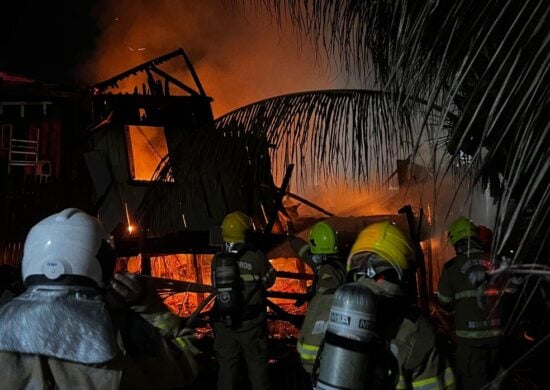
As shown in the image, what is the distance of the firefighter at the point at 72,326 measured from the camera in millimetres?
1664

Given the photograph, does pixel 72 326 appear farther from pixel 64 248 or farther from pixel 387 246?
pixel 387 246

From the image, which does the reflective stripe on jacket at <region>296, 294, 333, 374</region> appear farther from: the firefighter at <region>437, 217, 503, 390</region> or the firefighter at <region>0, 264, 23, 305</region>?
the firefighter at <region>437, 217, 503, 390</region>

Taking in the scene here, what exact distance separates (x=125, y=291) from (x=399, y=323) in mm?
1213

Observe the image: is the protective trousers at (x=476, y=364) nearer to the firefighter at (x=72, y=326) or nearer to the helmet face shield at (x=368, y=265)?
the helmet face shield at (x=368, y=265)

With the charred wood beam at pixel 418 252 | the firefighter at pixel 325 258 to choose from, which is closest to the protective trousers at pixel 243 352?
the firefighter at pixel 325 258

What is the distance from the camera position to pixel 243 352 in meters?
5.83

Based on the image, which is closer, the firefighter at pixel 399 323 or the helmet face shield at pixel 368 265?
the firefighter at pixel 399 323

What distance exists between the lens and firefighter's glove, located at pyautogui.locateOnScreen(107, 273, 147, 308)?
2.00 m

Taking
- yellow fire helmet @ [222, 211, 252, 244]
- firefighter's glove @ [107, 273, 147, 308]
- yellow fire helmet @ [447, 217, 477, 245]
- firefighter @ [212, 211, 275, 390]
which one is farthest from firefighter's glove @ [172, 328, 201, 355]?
yellow fire helmet @ [222, 211, 252, 244]

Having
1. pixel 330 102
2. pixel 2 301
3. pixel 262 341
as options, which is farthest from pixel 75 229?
pixel 262 341

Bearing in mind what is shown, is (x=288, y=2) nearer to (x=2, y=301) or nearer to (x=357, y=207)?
(x=2, y=301)

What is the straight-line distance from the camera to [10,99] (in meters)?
9.37

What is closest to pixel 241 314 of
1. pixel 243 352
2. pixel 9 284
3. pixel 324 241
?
pixel 243 352

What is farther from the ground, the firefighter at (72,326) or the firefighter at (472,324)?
the firefighter at (72,326)
